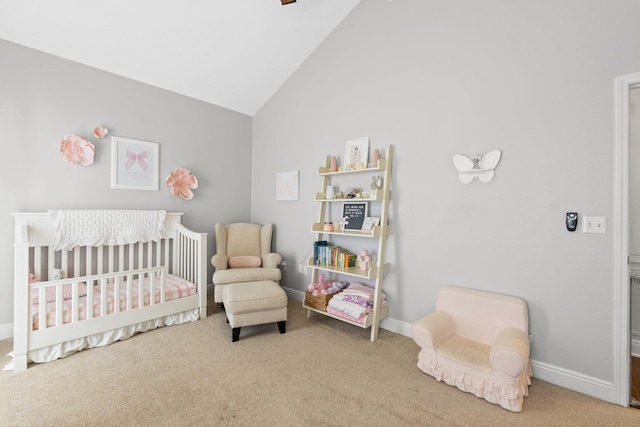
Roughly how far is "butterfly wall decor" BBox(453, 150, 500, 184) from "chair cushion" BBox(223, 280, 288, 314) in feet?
6.20

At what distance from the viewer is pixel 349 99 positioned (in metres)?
3.14

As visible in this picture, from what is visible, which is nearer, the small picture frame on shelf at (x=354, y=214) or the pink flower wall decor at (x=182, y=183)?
the small picture frame on shelf at (x=354, y=214)

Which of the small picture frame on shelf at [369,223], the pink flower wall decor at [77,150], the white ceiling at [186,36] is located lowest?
the small picture frame on shelf at [369,223]

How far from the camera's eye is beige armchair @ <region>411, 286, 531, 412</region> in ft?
5.50

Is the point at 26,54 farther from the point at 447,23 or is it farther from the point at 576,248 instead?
the point at 576,248

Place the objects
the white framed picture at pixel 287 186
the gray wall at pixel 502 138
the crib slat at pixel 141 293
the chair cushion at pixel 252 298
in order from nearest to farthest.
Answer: the gray wall at pixel 502 138, the chair cushion at pixel 252 298, the crib slat at pixel 141 293, the white framed picture at pixel 287 186

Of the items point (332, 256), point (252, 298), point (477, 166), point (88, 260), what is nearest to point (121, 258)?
point (88, 260)

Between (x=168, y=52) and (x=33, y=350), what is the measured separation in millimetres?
2919

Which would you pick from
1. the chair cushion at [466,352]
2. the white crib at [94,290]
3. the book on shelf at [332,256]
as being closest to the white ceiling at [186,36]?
the white crib at [94,290]

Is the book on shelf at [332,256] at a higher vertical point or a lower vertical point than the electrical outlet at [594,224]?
lower

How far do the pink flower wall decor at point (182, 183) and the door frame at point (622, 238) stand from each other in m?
3.89

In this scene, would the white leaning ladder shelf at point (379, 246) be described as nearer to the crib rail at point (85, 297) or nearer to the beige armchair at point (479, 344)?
the beige armchair at point (479, 344)

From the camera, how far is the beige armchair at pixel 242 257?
3.14m

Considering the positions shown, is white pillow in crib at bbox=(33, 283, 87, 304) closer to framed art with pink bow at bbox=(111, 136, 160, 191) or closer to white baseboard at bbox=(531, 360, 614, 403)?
framed art with pink bow at bbox=(111, 136, 160, 191)
